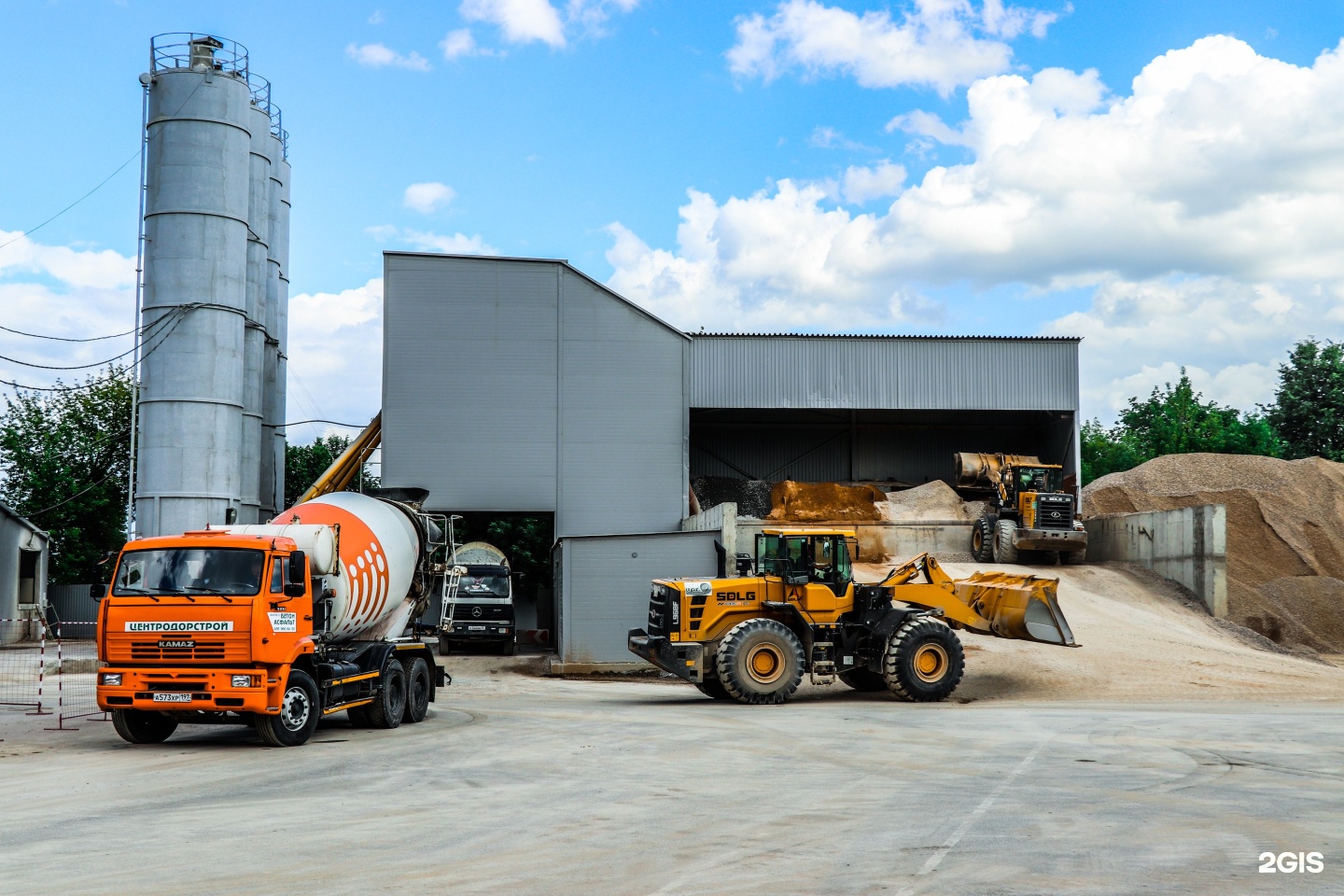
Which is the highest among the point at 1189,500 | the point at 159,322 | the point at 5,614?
the point at 159,322

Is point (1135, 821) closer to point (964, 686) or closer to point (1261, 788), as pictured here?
point (1261, 788)

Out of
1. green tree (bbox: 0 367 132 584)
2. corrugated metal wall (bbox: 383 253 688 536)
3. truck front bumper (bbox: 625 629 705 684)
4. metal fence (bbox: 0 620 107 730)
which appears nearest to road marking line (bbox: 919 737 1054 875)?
truck front bumper (bbox: 625 629 705 684)

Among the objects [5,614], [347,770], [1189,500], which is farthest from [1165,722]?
[5,614]

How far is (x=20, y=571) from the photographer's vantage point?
147 feet

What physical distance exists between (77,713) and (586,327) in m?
19.0

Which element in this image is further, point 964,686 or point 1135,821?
point 964,686

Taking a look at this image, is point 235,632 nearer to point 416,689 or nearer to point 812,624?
point 416,689

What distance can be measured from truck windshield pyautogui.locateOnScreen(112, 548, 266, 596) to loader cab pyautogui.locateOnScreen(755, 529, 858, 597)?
9507mm

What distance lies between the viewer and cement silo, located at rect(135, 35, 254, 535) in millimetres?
34125

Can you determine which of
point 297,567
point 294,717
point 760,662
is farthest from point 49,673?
point 760,662

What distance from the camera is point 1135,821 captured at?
379 inches

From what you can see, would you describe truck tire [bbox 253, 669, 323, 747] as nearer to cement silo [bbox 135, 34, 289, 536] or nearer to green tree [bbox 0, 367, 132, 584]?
cement silo [bbox 135, 34, 289, 536]

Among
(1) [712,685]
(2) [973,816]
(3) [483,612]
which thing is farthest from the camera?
(3) [483,612]

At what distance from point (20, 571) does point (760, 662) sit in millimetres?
35619
